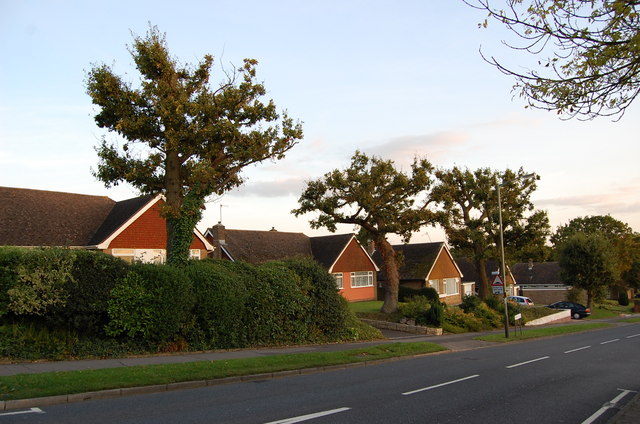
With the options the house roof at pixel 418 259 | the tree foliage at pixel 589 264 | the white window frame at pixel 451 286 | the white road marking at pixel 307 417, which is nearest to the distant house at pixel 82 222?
the white road marking at pixel 307 417

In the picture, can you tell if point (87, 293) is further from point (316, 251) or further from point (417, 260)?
point (417, 260)

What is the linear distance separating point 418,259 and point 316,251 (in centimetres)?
1195

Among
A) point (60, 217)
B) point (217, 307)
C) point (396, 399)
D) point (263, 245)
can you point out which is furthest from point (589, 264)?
point (396, 399)

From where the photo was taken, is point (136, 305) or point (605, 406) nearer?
point (605, 406)

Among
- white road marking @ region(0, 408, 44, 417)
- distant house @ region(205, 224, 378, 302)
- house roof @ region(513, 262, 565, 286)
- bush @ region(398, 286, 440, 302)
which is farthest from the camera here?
house roof @ region(513, 262, 565, 286)

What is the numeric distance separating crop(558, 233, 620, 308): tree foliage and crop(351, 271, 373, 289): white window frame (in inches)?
806

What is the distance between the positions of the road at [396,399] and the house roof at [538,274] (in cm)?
6037

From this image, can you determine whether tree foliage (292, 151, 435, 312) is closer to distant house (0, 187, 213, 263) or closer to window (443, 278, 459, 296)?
distant house (0, 187, 213, 263)

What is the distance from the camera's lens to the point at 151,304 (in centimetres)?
1505

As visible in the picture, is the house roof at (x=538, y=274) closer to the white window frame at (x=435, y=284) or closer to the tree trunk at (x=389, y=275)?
the white window frame at (x=435, y=284)

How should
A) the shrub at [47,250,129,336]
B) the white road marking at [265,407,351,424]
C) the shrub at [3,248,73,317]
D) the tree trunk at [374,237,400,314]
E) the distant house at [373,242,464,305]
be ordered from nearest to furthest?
1. the white road marking at [265,407,351,424]
2. the shrub at [3,248,73,317]
3. the shrub at [47,250,129,336]
4. the tree trunk at [374,237,400,314]
5. the distant house at [373,242,464,305]

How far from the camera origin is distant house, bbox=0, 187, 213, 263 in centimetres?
2884

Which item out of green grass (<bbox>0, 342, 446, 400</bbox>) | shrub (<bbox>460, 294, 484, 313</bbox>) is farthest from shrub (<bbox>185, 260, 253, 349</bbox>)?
shrub (<bbox>460, 294, 484, 313</bbox>)

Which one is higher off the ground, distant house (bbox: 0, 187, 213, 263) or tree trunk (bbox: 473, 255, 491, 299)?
distant house (bbox: 0, 187, 213, 263)
